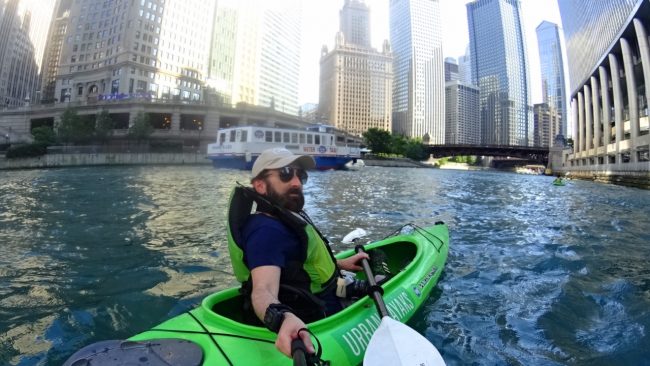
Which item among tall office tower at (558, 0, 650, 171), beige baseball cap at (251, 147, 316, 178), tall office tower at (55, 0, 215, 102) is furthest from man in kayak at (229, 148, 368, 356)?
tall office tower at (55, 0, 215, 102)

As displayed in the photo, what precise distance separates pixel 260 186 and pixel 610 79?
70.8m

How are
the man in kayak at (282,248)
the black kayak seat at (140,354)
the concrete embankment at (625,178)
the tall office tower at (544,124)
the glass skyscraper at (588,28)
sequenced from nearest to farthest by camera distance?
the black kayak seat at (140,354) → the man in kayak at (282,248) → the concrete embankment at (625,178) → the glass skyscraper at (588,28) → the tall office tower at (544,124)

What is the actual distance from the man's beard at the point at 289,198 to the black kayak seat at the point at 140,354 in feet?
3.89

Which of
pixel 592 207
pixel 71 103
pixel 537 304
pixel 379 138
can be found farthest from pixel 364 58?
pixel 537 304

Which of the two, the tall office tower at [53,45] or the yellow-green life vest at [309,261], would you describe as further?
the tall office tower at [53,45]

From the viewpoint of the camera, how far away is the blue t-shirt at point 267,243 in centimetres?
251

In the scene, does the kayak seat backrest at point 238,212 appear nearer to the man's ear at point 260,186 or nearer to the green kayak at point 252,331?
the man's ear at point 260,186

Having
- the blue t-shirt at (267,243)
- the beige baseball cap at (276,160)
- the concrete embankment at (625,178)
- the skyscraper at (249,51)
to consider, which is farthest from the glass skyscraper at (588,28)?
the skyscraper at (249,51)

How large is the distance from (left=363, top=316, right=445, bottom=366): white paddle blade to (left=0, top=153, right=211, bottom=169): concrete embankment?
44.1 metres

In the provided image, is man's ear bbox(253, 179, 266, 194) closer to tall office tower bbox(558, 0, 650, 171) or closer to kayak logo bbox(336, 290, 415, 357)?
kayak logo bbox(336, 290, 415, 357)

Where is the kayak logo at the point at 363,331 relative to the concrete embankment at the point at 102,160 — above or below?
below

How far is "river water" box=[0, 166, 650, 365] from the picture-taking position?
12.5 ft

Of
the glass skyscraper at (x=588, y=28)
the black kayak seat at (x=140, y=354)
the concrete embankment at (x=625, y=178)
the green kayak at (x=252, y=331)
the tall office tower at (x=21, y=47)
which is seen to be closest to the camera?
the black kayak seat at (x=140, y=354)

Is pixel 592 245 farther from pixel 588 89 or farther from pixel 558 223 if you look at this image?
pixel 588 89
